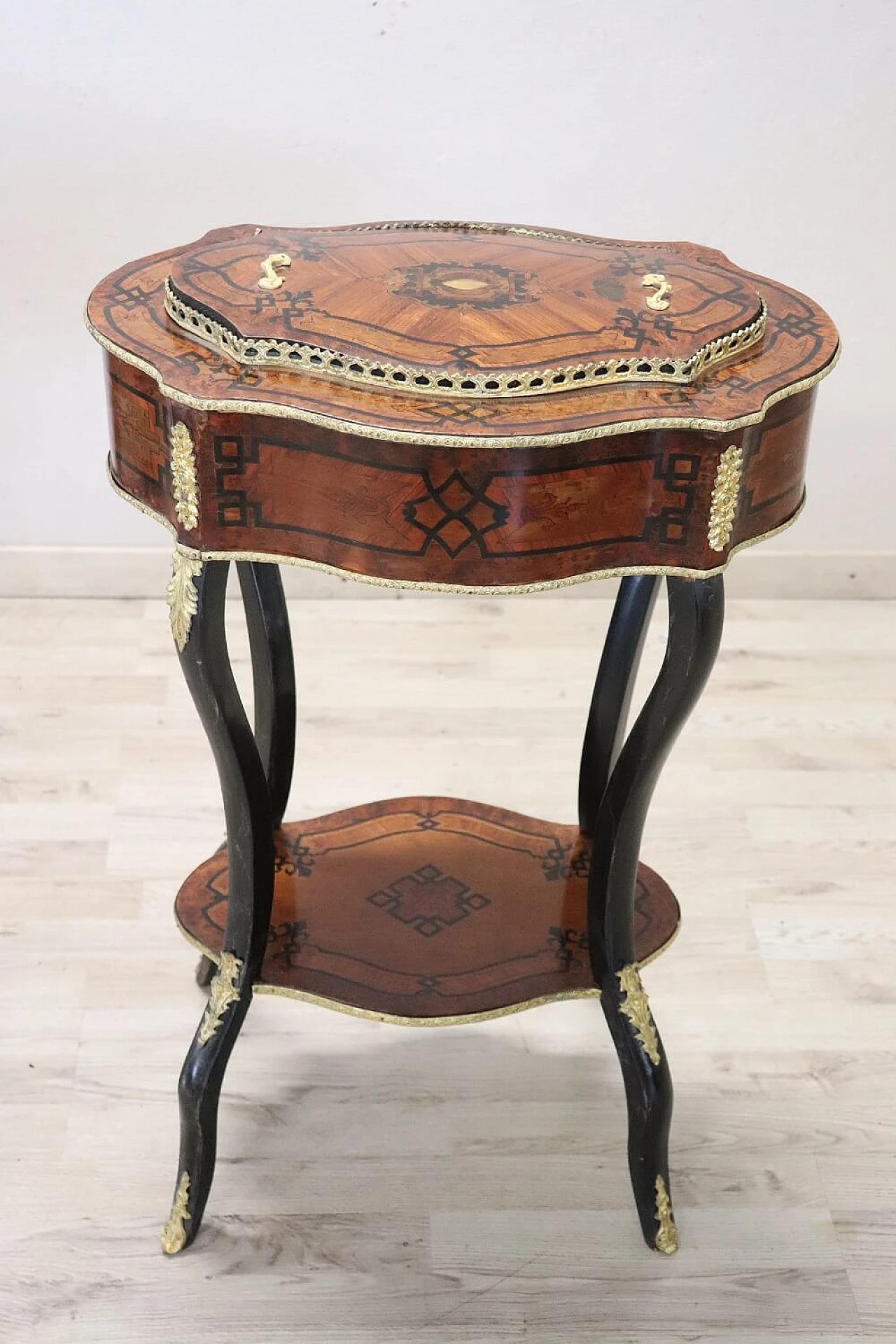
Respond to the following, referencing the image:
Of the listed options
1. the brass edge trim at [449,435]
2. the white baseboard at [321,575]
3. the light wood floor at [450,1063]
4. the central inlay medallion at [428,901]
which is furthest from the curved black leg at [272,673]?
the white baseboard at [321,575]

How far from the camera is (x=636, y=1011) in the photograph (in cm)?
185

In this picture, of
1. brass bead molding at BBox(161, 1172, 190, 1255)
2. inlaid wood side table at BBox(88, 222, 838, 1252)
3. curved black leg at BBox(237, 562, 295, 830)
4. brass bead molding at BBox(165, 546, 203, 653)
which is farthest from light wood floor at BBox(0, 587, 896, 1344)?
brass bead molding at BBox(165, 546, 203, 653)

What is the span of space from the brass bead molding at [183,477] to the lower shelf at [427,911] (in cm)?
67

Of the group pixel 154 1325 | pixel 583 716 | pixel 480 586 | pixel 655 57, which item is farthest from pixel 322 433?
pixel 655 57

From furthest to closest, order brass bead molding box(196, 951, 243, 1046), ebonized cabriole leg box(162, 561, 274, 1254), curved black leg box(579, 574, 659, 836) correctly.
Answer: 1. curved black leg box(579, 574, 659, 836)
2. brass bead molding box(196, 951, 243, 1046)
3. ebonized cabriole leg box(162, 561, 274, 1254)

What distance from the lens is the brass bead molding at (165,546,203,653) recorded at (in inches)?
60.2

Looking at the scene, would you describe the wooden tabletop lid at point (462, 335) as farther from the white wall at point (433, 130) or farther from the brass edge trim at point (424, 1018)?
the white wall at point (433, 130)

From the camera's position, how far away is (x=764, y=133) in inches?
117

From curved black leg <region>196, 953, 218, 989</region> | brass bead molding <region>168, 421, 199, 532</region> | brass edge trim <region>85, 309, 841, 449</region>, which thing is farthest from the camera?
curved black leg <region>196, 953, 218, 989</region>

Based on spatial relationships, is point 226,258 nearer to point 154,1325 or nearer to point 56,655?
point 154,1325

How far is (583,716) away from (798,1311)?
1.37m

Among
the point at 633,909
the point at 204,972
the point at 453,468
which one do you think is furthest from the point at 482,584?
the point at 204,972

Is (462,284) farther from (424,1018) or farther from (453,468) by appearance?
(424,1018)

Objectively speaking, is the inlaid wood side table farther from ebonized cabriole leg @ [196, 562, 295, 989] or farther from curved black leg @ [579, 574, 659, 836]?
ebonized cabriole leg @ [196, 562, 295, 989]
